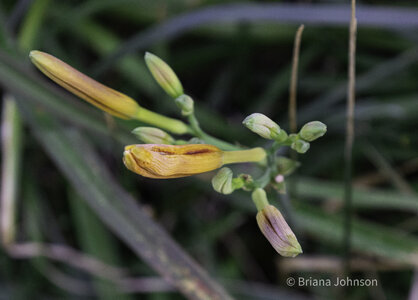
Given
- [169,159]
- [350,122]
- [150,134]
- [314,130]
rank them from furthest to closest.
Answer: [350,122], [150,134], [314,130], [169,159]

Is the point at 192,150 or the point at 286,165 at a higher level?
the point at 286,165

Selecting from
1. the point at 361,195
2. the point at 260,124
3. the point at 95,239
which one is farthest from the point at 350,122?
the point at 95,239

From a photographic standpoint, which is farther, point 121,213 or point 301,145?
point 121,213

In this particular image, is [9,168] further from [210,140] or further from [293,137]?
[293,137]

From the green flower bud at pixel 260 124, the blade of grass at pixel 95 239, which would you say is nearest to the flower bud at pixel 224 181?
the green flower bud at pixel 260 124

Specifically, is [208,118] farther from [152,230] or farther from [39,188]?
[39,188]

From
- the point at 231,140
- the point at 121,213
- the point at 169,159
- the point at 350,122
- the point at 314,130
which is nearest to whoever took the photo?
the point at 169,159

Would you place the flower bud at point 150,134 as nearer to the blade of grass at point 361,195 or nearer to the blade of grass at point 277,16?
the blade of grass at point 277,16

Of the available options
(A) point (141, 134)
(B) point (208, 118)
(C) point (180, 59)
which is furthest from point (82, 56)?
(A) point (141, 134)
